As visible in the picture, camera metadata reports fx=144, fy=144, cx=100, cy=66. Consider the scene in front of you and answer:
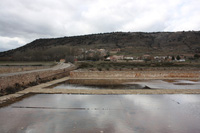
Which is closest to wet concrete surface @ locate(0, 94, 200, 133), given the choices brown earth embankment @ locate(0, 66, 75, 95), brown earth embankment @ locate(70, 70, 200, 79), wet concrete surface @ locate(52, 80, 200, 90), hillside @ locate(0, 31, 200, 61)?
brown earth embankment @ locate(0, 66, 75, 95)

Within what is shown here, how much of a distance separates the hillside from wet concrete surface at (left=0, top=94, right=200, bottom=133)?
58057 mm

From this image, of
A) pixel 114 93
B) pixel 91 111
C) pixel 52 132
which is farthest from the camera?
pixel 114 93

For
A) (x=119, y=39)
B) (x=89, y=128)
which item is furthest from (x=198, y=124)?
(x=119, y=39)

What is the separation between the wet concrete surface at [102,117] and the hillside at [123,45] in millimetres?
58057

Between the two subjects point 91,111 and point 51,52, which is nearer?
point 91,111

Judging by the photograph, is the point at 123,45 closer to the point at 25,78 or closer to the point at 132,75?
the point at 132,75

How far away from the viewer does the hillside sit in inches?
2589

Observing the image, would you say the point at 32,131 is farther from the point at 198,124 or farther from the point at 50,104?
the point at 198,124

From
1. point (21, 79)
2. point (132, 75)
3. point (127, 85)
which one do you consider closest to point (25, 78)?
point (21, 79)

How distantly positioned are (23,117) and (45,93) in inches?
181

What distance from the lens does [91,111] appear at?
276 inches

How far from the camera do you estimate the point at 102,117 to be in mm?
6238

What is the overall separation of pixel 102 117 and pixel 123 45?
3406 inches

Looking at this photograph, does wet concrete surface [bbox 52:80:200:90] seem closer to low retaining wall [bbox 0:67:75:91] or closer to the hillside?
low retaining wall [bbox 0:67:75:91]
